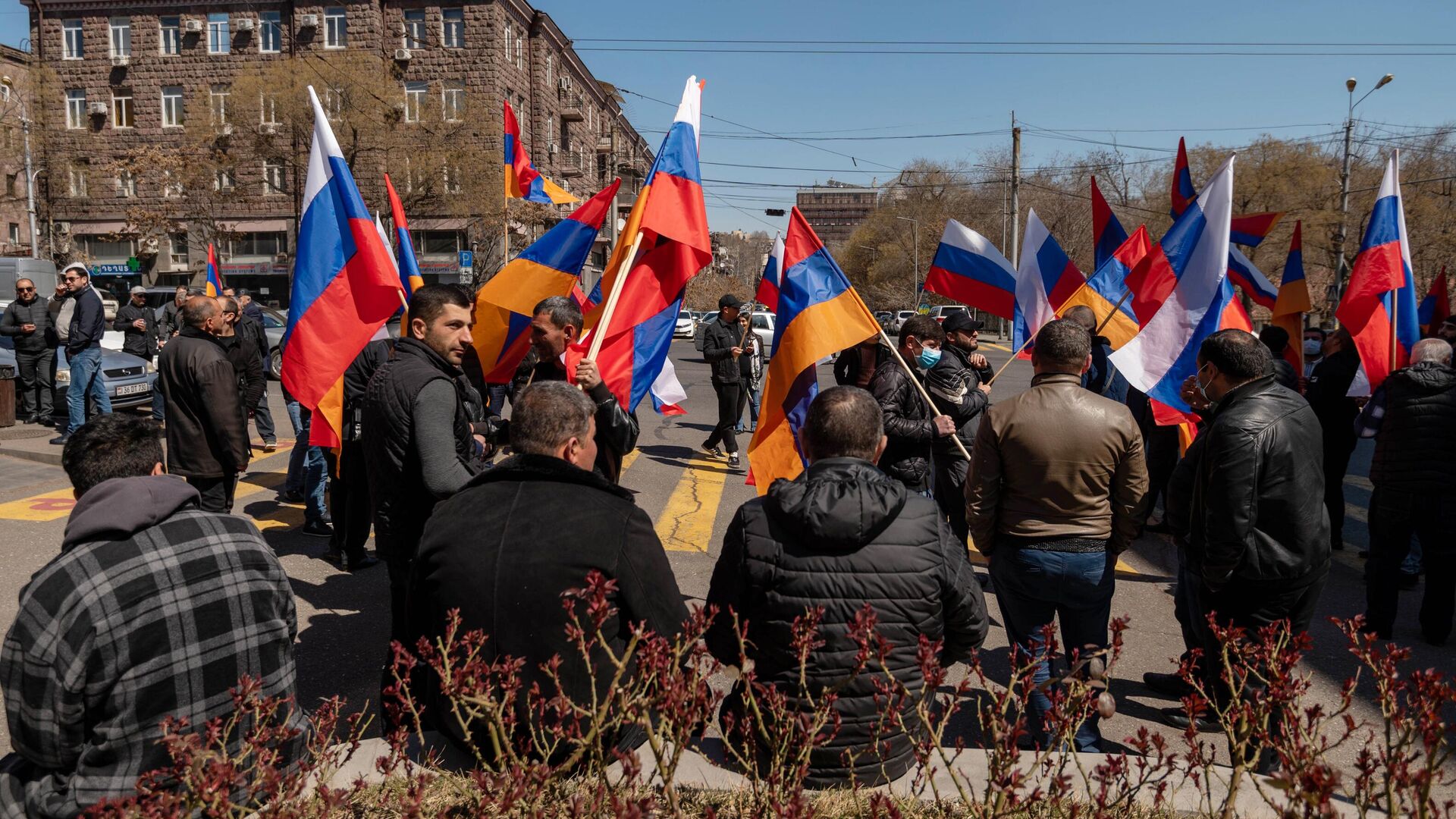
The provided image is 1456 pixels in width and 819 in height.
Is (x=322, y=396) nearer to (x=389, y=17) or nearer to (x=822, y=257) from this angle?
(x=822, y=257)

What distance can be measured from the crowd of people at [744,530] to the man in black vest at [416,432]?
13 millimetres

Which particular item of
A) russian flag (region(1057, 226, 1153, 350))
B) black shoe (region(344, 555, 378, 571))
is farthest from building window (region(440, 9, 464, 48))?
russian flag (region(1057, 226, 1153, 350))

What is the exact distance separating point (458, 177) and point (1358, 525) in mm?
30825

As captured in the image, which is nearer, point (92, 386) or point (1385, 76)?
point (92, 386)

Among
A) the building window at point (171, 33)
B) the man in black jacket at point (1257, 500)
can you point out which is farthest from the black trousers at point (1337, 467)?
the building window at point (171, 33)

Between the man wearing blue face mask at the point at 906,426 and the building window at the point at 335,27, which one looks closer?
the man wearing blue face mask at the point at 906,426

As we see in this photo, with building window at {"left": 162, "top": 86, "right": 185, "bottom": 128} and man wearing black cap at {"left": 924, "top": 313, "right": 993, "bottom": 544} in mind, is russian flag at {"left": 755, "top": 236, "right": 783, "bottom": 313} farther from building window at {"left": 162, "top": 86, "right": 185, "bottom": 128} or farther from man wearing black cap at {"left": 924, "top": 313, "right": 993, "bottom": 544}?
building window at {"left": 162, "top": 86, "right": 185, "bottom": 128}

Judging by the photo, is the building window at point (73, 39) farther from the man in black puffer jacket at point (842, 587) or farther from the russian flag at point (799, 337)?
the man in black puffer jacket at point (842, 587)

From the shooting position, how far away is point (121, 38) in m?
41.8

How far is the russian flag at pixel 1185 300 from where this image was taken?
545 centimetres

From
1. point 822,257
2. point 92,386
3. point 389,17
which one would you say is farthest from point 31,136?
point 822,257

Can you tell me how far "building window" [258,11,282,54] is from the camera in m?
40.8

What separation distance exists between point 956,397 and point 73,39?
163ft

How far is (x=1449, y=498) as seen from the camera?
5.23m
